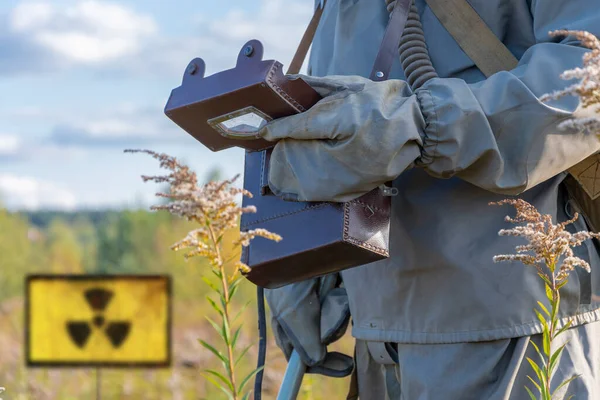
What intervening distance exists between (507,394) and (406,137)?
0.61 meters

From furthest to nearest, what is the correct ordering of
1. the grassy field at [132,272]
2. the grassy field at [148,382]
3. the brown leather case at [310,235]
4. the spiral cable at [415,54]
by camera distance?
the grassy field at [132,272] → the grassy field at [148,382] → the spiral cable at [415,54] → the brown leather case at [310,235]

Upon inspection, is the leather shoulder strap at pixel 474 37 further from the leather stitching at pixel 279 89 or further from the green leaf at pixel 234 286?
the green leaf at pixel 234 286

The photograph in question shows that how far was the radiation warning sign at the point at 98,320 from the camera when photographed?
4242 mm

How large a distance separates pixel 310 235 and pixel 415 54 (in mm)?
524

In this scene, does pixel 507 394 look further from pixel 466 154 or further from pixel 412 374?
pixel 466 154

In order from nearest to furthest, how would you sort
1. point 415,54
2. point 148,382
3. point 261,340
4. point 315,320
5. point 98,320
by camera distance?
point 415,54 < point 261,340 < point 315,320 < point 98,320 < point 148,382

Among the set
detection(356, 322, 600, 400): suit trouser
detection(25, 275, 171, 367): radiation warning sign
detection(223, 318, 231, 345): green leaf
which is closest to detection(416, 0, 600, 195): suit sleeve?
detection(356, 322, 600, 400): suit trouser

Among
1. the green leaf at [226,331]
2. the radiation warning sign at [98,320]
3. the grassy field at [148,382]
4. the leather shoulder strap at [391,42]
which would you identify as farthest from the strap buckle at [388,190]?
the grassy field at [148,382]

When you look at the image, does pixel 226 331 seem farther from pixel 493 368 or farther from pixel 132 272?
pixel 132 272

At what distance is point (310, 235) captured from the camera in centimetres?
178

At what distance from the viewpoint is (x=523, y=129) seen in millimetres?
1711

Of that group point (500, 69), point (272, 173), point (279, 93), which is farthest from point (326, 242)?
point (500, 69)

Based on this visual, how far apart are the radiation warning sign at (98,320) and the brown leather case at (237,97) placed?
248cm

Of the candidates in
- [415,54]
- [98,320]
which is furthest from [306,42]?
[98,320]
